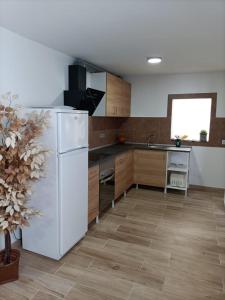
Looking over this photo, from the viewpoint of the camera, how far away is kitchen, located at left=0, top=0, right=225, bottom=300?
2002 mm

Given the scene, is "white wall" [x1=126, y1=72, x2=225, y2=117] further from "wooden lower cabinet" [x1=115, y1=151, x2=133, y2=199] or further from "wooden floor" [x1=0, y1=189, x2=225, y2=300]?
"wooden floor" [x1=0, y1=189, x2=225, y2=300]

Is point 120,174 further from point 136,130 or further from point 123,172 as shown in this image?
point 136,130

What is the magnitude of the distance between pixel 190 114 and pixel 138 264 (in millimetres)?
3345

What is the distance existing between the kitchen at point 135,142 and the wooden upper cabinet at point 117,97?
0.03 metres

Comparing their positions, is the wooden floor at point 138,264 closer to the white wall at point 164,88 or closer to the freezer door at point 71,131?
the freezer door at point 71,131

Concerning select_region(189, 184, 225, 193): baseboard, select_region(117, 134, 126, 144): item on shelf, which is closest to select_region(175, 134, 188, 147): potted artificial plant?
select_region(189, 184, 225, 193): baseboard

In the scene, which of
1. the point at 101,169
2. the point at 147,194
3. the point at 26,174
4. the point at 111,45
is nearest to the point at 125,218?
the point at 101,169

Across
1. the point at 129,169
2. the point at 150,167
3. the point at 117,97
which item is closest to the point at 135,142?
the point at 150,167

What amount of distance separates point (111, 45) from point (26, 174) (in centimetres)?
185

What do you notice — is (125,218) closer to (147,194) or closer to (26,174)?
(147,194)

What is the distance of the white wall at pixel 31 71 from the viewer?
232 cm

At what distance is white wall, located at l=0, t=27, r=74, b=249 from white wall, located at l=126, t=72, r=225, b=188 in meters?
2.09

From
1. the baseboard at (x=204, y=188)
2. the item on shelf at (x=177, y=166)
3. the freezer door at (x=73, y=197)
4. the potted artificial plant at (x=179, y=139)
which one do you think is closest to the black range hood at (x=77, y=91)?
the freezer door at (x=73, y=197)

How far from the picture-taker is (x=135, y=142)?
17.0 feet
